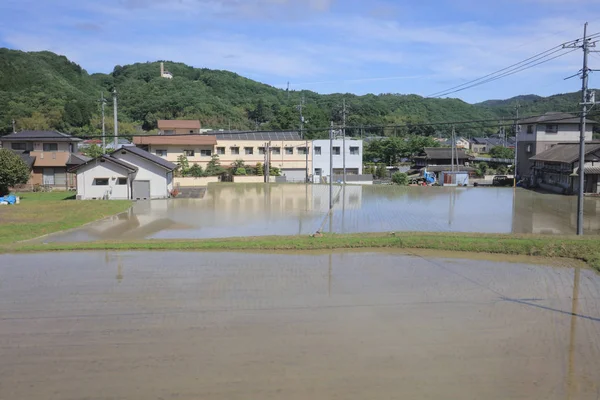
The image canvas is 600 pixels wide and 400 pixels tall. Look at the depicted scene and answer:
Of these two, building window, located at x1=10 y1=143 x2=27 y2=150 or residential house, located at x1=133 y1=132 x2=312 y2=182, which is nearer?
building window, located at x1=10 y1=143 x2=27 y2=150

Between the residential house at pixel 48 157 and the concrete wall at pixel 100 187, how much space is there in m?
5.26

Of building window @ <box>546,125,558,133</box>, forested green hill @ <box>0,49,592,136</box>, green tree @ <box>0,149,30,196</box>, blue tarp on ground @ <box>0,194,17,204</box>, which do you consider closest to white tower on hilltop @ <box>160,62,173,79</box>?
forested green hill @ <box>0,49,592,136</box>

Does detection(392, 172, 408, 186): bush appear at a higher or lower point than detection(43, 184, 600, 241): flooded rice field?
higher

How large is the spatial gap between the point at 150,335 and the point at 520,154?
3449cm

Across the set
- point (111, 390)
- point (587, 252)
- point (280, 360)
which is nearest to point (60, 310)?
point (111, 390)

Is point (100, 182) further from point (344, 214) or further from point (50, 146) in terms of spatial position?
point (344, 214)

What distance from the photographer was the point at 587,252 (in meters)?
11.5

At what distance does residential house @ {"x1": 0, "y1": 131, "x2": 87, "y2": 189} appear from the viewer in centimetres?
2781

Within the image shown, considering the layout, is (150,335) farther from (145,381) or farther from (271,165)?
(271,165)

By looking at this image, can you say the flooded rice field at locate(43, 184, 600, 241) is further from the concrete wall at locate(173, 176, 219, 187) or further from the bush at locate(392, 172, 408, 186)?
the bush at locate(392, 172, 408, 186)

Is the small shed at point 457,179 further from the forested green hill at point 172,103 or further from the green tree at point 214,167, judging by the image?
the green tree at point 214,167

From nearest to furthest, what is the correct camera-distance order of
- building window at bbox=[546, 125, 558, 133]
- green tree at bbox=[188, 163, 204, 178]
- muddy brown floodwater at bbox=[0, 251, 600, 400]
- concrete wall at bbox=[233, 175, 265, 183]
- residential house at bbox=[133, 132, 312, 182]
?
muddy brown floodwater at bbox=[0, 251, 600, 400] < building window at bbox=[546, 125, 558, 133] < green tree at bbox=[188, 163, 204, 178] < concrete wall at bbox=[233, 175, 265, 183] < residential house at bbox=[133, 132, 312, 182]

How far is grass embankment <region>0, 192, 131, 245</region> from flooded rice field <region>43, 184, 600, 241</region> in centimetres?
78

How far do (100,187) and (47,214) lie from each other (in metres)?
5.76
